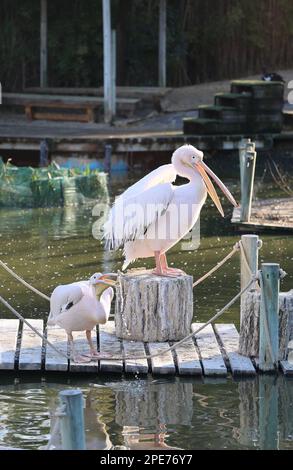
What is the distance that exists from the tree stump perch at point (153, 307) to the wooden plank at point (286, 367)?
0.86m

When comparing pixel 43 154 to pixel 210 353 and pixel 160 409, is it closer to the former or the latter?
pixel 210 353

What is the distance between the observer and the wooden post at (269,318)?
8.71 meters

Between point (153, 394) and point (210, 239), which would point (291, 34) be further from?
point (153, 394)

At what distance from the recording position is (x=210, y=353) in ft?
30.3

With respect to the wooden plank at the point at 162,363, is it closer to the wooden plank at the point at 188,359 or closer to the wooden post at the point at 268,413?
the wooden plank at the point at 188,359

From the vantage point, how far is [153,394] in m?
8.49

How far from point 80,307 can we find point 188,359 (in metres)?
0.87

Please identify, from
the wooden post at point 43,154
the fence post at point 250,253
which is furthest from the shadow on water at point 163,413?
the wooden post at point 43,154

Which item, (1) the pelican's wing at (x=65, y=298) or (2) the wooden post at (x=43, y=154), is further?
(2) the wooden post at (x=43, y=154)

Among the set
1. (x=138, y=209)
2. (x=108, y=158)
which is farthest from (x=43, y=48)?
(x=138, y=209)

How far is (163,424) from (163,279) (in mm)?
1597

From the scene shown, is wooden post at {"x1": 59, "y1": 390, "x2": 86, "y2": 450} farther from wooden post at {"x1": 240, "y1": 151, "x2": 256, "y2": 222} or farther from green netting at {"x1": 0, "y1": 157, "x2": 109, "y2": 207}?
green netting at {"x1": 0, "y1": 157, "x2": 109, "y2": 207}

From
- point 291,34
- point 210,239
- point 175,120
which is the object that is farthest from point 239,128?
point 210,239

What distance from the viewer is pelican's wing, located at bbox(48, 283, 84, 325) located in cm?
888
